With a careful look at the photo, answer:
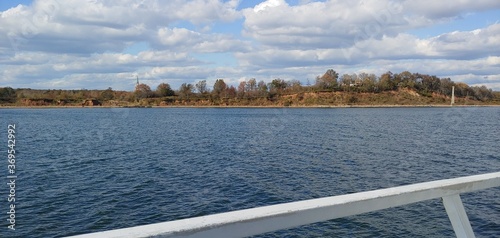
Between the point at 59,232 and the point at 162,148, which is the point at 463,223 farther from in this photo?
the point at 162,148

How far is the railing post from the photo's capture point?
123 inches

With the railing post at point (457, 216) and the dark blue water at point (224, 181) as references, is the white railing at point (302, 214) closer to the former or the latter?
the railing post at point (457, 216)

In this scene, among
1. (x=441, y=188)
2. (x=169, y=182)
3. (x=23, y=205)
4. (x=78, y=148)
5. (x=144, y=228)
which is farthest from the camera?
(x=78, y=148)

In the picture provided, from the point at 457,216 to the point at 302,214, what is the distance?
159 cm

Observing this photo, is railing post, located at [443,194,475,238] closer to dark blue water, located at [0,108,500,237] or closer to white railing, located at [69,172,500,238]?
white railing, located at [69,172,500,238]

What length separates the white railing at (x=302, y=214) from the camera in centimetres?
207

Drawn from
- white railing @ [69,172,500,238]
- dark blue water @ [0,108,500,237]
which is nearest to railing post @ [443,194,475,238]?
white railing @ [69,172,500,238]

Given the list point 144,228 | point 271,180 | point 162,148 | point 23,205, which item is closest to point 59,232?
A: point 23,205

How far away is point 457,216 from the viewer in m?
3.13

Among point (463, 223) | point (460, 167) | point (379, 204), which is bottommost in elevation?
point (460, 167)

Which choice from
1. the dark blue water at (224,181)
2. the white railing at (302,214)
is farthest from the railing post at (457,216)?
the dark blue water at (224,181)

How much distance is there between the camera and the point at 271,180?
2203cm

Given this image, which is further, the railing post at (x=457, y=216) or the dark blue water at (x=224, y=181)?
the dark blue water at (x=224, y=181)

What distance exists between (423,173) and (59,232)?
21.2 m
